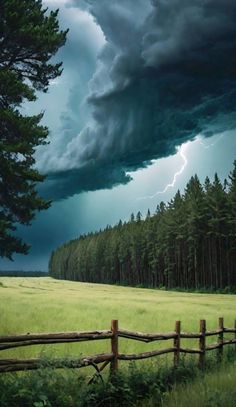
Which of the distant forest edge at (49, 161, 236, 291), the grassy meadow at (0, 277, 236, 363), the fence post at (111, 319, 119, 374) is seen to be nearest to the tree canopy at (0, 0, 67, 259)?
the grassy meadow at (0, 277, 236, 363)

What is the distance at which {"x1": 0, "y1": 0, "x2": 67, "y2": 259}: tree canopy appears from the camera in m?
26.0

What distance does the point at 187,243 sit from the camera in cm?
9244

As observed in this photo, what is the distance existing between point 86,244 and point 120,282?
121 feet

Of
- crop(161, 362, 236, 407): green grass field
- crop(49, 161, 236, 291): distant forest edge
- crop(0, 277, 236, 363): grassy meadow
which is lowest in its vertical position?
crop(161, 362, 236, 407): green grass field

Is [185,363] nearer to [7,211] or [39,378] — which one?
[39,378]

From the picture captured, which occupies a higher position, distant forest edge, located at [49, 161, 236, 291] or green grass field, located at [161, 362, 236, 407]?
distant forest edge, located at [49, 161, 236, 291]

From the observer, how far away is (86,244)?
17162 centimetres

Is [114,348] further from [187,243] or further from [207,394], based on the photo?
[187,243]

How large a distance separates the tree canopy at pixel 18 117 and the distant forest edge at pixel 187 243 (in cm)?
5231

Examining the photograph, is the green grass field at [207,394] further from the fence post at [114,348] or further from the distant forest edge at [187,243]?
the distant forest edge at [187,243]

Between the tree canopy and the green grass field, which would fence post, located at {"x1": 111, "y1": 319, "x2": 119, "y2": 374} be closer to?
the green grass field

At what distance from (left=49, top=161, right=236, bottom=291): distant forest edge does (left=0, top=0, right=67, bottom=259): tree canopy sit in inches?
2060

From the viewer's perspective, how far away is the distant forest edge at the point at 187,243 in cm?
8081

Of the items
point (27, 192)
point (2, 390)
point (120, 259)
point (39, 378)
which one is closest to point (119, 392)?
point (39, 378)
